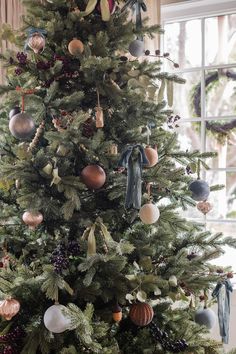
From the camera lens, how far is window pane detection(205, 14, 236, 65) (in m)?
2.35

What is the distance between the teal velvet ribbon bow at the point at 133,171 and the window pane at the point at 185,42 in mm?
1422

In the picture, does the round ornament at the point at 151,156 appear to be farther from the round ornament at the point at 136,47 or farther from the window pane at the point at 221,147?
the window pane at the point at 221,147

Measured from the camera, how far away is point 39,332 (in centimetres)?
115

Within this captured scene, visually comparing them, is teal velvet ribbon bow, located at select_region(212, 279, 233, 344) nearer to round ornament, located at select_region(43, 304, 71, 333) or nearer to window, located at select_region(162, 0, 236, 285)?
round ornament, located at select_region(43, 304, 71, 333)

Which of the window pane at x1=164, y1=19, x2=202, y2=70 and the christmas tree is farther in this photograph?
the window pane at x1=164, y1=19, x2=202, y2=70

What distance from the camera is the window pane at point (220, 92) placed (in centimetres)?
236

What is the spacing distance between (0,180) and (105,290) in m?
0.48

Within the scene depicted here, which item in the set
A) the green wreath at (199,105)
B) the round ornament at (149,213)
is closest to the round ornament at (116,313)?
the round ornament at (149,213)

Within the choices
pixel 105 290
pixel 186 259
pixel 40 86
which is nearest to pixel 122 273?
pixel 105 290

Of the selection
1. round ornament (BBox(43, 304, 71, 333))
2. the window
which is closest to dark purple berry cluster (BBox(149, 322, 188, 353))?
round ornament (BBox(43, 304, 71, 333))

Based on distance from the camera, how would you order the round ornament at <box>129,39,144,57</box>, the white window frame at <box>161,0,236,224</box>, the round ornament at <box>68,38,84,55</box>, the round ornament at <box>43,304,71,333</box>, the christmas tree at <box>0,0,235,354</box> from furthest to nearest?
the white window frame at <box>161,0,236,224</box>
the round ornament at <box>129,39,144,57</box>
the round ornament at <box>68,38,84,55</box>
the christmas tree at <box>0,0,235,354</box>
the round ornament at <box>43,304,71,333</box>

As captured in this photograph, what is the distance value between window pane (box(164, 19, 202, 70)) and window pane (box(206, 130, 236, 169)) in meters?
0.41

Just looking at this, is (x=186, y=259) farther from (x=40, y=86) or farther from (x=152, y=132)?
(x=40, y=86)

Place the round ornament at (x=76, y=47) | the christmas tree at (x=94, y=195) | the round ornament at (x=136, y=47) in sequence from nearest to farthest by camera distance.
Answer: the christmas tree at (x=94, y=195), the round ornament at (x=76, y=47), the round ornament at (x=136, y=47)
